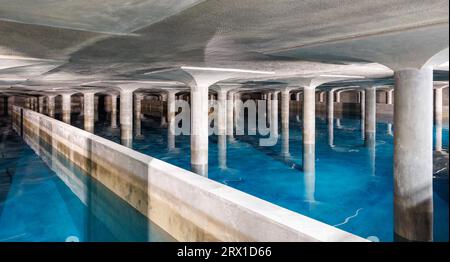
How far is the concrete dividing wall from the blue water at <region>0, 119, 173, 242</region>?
380 mm

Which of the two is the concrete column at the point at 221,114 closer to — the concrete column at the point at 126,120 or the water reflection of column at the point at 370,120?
the concrete column at the point at 126,120

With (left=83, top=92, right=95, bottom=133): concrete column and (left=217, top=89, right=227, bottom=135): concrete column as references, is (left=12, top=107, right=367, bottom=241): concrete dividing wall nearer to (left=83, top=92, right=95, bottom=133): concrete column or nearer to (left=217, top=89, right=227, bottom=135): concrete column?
(left=217, top=89, right=227, bottom=135): concrete column

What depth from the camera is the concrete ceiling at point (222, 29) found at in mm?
5023

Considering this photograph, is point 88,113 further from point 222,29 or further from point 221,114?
point 222,29

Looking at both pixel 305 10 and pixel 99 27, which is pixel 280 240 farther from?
pixel 99 27

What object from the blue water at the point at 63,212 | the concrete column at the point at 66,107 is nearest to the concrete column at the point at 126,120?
the blue water at the point at 63,212

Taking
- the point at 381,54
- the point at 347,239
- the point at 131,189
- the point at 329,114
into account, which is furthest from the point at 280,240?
the point at 329,114

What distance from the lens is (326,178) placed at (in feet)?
48.7

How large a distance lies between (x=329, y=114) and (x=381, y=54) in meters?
25.3

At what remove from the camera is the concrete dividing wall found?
204 inches

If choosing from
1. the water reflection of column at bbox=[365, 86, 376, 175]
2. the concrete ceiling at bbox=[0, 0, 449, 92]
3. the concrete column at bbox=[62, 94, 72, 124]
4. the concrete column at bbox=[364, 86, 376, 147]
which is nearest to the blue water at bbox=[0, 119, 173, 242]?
the concrete ceiling at bbox=[0, 0, 449, 92]

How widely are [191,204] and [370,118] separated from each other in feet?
65.5

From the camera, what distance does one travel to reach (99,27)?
6.23 metres
